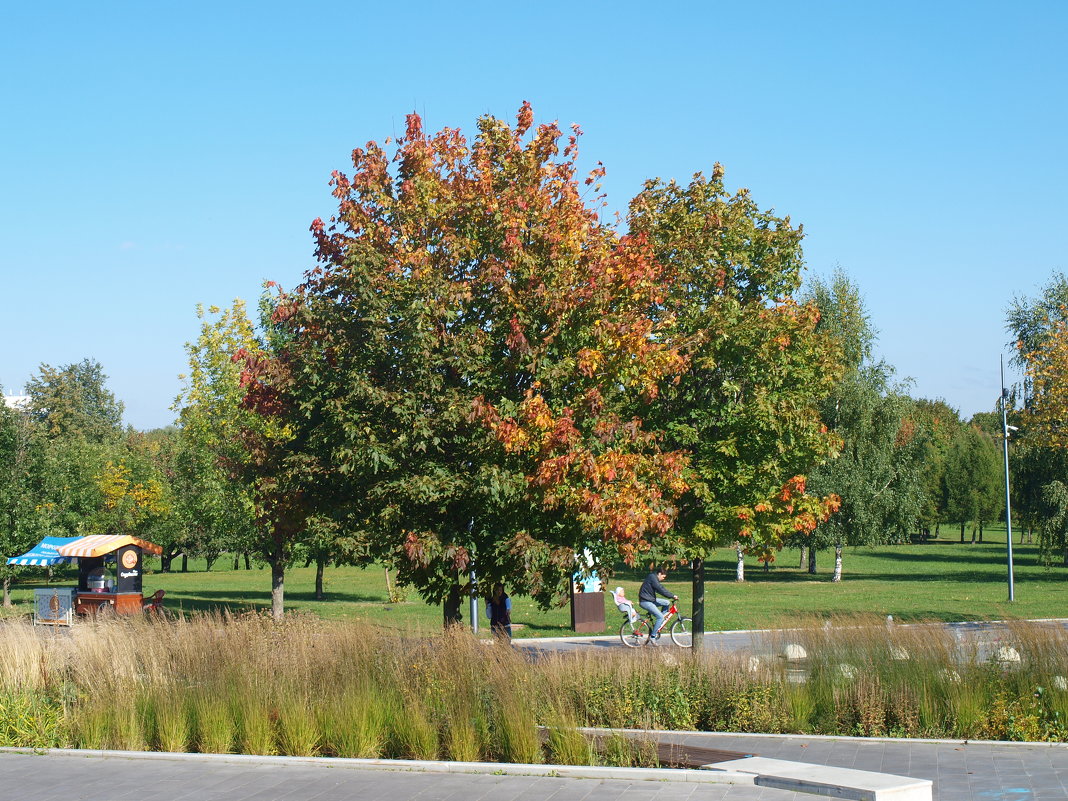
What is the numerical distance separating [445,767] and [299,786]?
122 cm

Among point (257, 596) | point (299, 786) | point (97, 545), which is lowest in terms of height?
point (257, 596)

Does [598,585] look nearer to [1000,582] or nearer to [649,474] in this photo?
[649,474]

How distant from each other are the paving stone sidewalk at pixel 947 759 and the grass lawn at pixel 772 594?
2153 mm

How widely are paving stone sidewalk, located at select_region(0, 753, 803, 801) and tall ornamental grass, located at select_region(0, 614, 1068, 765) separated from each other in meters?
0.65

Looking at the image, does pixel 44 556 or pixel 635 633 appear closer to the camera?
pixel 635 633

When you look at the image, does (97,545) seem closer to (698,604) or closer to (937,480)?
(698,604)

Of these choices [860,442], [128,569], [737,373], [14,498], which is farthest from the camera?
[860,442]

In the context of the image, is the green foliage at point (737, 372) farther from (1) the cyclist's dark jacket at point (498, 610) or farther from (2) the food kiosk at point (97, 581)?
(2) the food kiosk at point (97, 581)

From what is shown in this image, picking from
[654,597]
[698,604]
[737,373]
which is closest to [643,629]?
[654,597]

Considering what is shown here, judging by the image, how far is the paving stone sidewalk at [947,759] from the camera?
8117 millimetres

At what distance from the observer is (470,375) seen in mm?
12555

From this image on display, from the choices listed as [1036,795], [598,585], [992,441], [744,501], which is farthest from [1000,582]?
[992,441]

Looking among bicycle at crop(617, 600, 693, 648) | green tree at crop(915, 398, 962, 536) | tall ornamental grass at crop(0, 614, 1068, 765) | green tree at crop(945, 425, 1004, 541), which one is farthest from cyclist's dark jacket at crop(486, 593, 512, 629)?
green tree at crop(945, 425, 1004, 541)

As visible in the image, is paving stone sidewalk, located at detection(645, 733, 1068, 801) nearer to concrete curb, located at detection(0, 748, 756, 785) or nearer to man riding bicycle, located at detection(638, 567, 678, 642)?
concrete curb, located at detection(0, 748, 756, 785)
